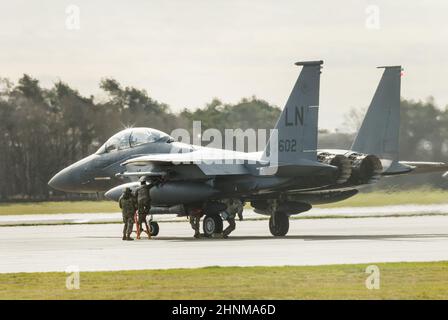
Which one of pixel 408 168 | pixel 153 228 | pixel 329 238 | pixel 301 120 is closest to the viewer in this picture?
pixel 301 120

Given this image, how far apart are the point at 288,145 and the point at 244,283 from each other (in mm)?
11534

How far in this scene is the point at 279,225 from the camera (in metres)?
30.6

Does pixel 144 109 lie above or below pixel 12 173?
above

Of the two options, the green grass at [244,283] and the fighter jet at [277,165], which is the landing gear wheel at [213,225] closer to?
the fighter jet at [277,165]

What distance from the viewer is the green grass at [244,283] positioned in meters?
15.5

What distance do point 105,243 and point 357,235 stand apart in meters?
7.55

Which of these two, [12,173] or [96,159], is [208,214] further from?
[12,173]

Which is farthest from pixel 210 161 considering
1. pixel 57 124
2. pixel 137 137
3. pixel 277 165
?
pixel 57 124

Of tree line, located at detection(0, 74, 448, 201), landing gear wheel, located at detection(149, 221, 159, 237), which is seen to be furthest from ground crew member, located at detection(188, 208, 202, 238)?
tree line, located at detection(0, 74, 448, 201)

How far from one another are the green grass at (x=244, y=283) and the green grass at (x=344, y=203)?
27.8 meters

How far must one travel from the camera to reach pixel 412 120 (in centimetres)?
5600

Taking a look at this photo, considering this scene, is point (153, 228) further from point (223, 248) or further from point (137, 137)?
point (223, 248)

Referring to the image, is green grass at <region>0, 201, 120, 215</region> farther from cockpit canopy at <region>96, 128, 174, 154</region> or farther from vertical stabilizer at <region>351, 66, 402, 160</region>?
vertical stabilizer at <region>351, 66, 402, 160</region>
